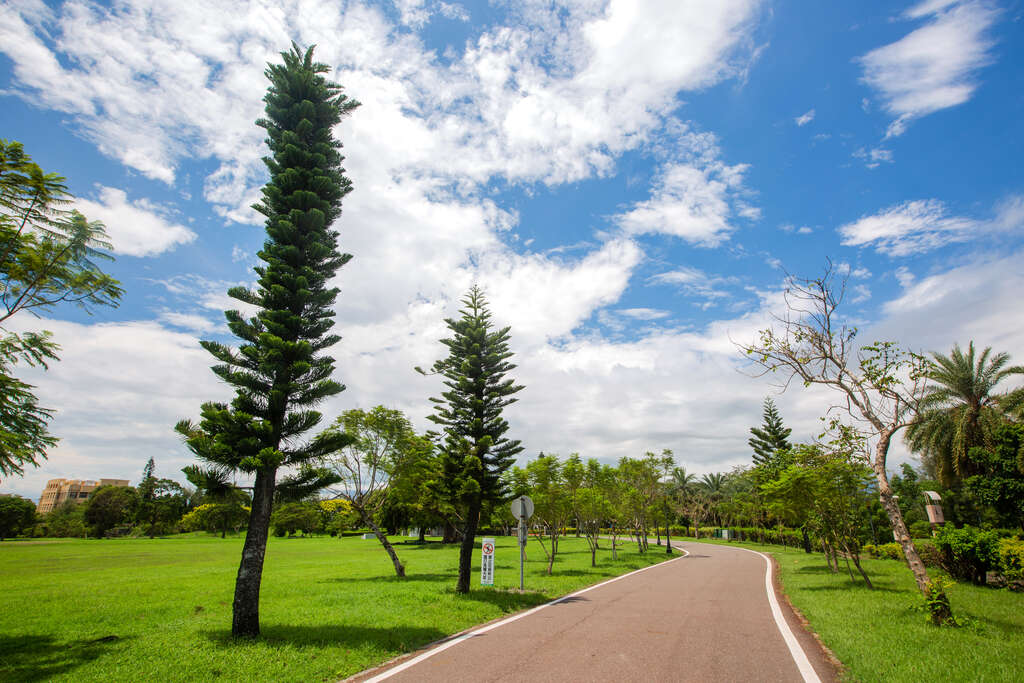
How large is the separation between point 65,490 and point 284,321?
22403cm

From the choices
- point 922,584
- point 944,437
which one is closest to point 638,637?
point 922,584

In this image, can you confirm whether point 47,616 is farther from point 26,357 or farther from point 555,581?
point 555,581

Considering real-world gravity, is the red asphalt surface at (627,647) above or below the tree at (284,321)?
below

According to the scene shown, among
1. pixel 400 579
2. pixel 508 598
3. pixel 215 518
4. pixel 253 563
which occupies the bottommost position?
pixel 400 579

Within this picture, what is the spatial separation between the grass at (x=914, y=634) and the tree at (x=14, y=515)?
316 feet

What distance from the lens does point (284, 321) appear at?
1012cm

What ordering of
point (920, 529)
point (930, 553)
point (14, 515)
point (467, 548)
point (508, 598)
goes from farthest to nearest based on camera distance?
point (14, 515), point (920, 529), point (930, 553), point (467, 548), point (508, 598)

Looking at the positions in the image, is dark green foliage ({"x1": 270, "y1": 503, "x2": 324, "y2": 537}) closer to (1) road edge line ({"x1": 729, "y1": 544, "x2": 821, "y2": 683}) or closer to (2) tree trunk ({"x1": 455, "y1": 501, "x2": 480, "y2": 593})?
(2) tree trunk ({"x1": 455, "y1": 501, "x2": 480, "y2": 593})

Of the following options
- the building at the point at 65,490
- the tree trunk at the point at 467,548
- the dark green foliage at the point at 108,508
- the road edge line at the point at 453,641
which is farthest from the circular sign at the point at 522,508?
the building at the point at 65,490

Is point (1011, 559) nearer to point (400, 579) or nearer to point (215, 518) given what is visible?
point (400, 579)

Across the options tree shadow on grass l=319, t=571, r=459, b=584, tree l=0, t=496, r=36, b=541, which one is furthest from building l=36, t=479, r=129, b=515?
tree shadow on grass l=319, t=571, r=459, b=584

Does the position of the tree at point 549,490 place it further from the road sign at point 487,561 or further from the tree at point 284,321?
the tree at point 284,321

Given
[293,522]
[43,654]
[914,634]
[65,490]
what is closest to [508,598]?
[914,634]

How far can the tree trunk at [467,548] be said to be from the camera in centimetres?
1377
